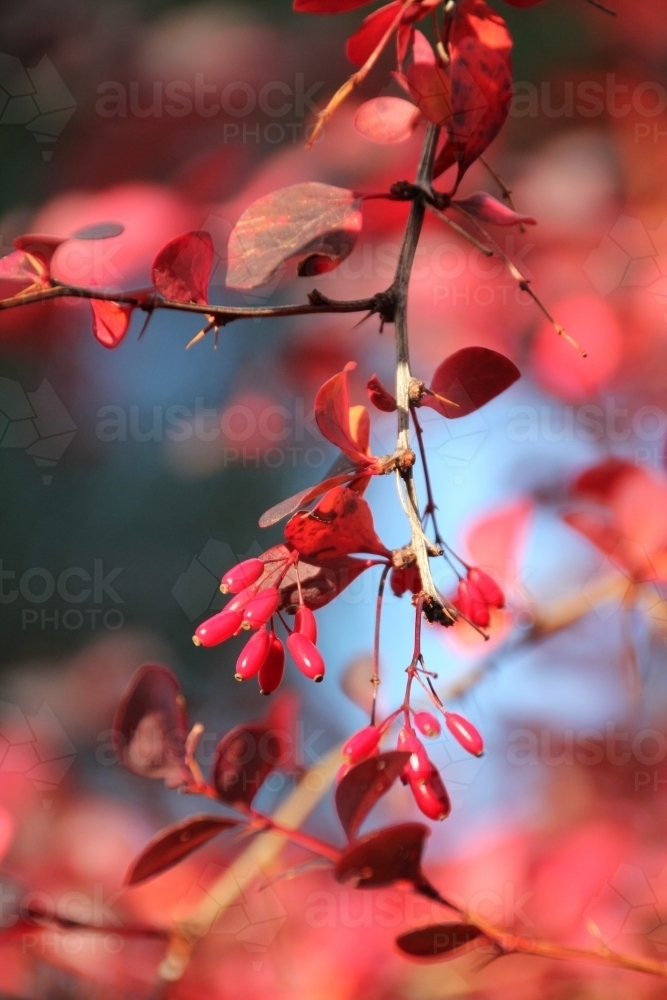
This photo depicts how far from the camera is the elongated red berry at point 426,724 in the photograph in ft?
1.26

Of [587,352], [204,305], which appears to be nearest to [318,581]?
[204,305]

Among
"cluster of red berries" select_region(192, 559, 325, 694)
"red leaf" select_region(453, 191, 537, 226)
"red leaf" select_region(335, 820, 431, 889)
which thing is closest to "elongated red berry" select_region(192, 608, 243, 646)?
"cluster of red berries" select_region(192, 559, 325, 694)

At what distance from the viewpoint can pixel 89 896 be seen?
30.4 inches

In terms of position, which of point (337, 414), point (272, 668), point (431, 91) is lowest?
point (272, 668)

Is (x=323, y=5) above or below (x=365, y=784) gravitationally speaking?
above

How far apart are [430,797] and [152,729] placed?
18 centimetres

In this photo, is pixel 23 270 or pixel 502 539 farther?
pixel 502 539

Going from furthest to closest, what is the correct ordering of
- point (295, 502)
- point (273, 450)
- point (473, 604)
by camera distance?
point (273, 450), point (473, 604), point (295, 502)

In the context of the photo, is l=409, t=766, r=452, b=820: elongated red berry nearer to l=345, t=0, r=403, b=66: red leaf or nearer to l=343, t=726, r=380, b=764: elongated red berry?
l=343, t=726, r=380, b=764: elongated red berry

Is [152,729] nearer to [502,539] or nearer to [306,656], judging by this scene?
[306,656]

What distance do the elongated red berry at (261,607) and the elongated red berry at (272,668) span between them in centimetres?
2

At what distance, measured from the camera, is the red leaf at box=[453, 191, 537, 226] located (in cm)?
39

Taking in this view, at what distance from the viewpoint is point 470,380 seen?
394 mm

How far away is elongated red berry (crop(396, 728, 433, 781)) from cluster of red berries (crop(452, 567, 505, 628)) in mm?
97
